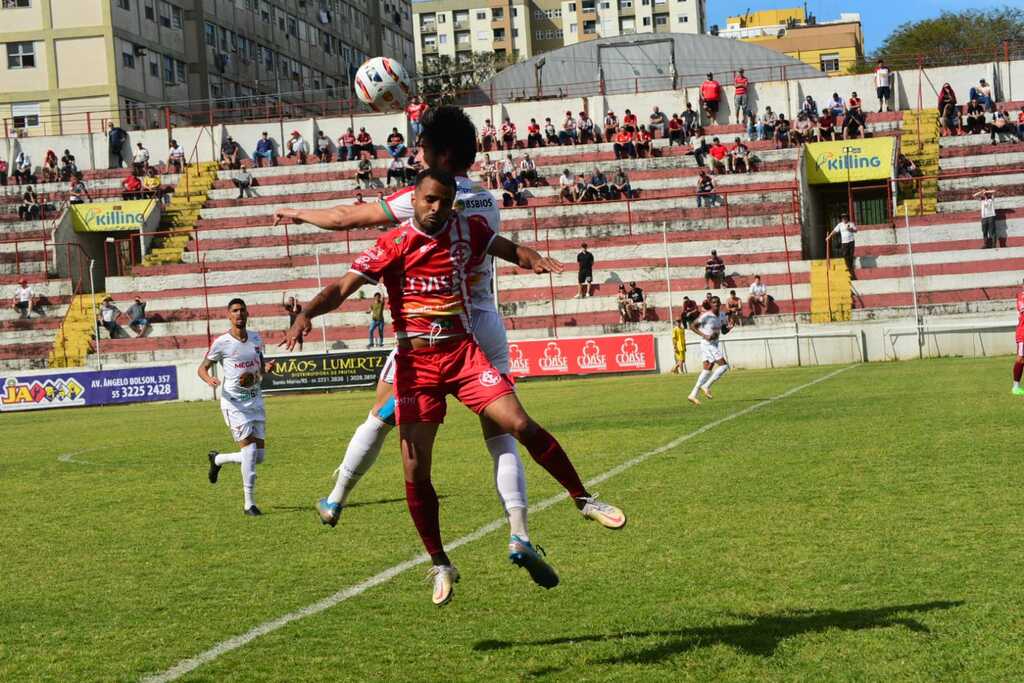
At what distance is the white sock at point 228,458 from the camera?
45.7 ft

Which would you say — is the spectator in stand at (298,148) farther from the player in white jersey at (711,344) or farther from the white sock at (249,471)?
the white sock at (249,471)

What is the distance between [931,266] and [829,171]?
7.90 m

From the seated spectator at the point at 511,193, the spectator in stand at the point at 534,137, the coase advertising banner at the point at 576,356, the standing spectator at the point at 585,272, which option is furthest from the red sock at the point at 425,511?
the spectator in stand at the point at 534,137

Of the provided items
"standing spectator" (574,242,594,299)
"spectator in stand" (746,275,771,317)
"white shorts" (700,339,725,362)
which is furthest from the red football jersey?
"standing spectator" (574,242,594,299)

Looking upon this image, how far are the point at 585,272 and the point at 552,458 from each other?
3430 centimetres

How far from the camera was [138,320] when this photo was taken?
140 ft

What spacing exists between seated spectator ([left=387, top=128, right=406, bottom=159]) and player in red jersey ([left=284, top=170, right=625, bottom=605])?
43837 millimetres

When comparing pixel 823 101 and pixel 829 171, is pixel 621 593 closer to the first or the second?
pixel 829 171

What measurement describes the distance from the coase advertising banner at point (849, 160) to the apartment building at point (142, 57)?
1980cm


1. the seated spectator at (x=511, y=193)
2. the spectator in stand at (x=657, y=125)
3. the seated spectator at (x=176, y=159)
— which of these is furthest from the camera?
the seated spectator at (x=176, y=159)

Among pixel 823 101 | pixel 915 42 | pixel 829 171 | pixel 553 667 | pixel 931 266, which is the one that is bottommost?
pixel 553 667

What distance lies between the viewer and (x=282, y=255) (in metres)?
46.7

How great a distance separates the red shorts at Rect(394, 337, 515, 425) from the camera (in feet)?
22.9

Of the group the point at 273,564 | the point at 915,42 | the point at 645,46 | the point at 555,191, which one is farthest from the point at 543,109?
the point at 915,42
